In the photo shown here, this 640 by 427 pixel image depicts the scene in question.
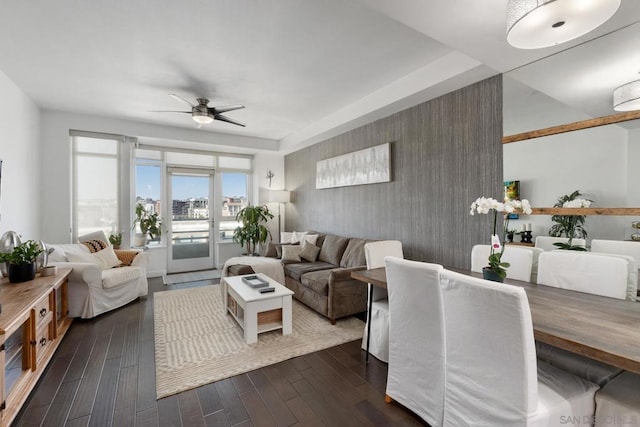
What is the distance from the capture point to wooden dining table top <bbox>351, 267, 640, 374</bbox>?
1.09 meters

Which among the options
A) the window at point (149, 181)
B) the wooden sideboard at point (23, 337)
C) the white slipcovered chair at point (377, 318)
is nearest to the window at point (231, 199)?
the window at point (149, 181)

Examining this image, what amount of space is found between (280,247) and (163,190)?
2817mm

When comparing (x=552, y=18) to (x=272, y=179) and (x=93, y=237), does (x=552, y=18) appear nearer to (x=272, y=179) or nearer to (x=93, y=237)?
(x=93, y=237)

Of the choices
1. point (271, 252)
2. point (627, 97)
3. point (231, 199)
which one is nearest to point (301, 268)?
point (271, 252)

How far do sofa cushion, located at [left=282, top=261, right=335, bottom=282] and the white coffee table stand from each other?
78 centimetres

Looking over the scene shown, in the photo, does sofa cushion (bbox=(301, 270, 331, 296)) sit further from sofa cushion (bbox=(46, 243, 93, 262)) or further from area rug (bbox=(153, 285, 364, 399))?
sofa cushion (bbox=(46, 243, 93, 262))

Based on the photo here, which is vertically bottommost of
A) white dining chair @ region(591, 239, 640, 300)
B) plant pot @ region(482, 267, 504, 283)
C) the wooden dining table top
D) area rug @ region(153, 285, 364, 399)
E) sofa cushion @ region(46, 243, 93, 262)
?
area rug @ region(153, 285, 364, 399)

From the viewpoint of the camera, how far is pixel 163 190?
18.9ft

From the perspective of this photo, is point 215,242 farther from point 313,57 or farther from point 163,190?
point 313,57

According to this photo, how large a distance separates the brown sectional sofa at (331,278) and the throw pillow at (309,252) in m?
0.07

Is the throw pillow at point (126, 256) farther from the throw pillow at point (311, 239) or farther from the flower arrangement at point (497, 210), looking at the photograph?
the flower arrangement at point (497, 210)

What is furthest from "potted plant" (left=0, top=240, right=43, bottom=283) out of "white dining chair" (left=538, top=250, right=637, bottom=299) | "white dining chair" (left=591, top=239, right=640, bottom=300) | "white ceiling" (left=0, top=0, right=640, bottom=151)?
"white dining chair" (left=591, top=239, right=640, bottom=300)

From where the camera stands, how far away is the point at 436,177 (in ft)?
10.6

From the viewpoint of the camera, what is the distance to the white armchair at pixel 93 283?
3264mm
